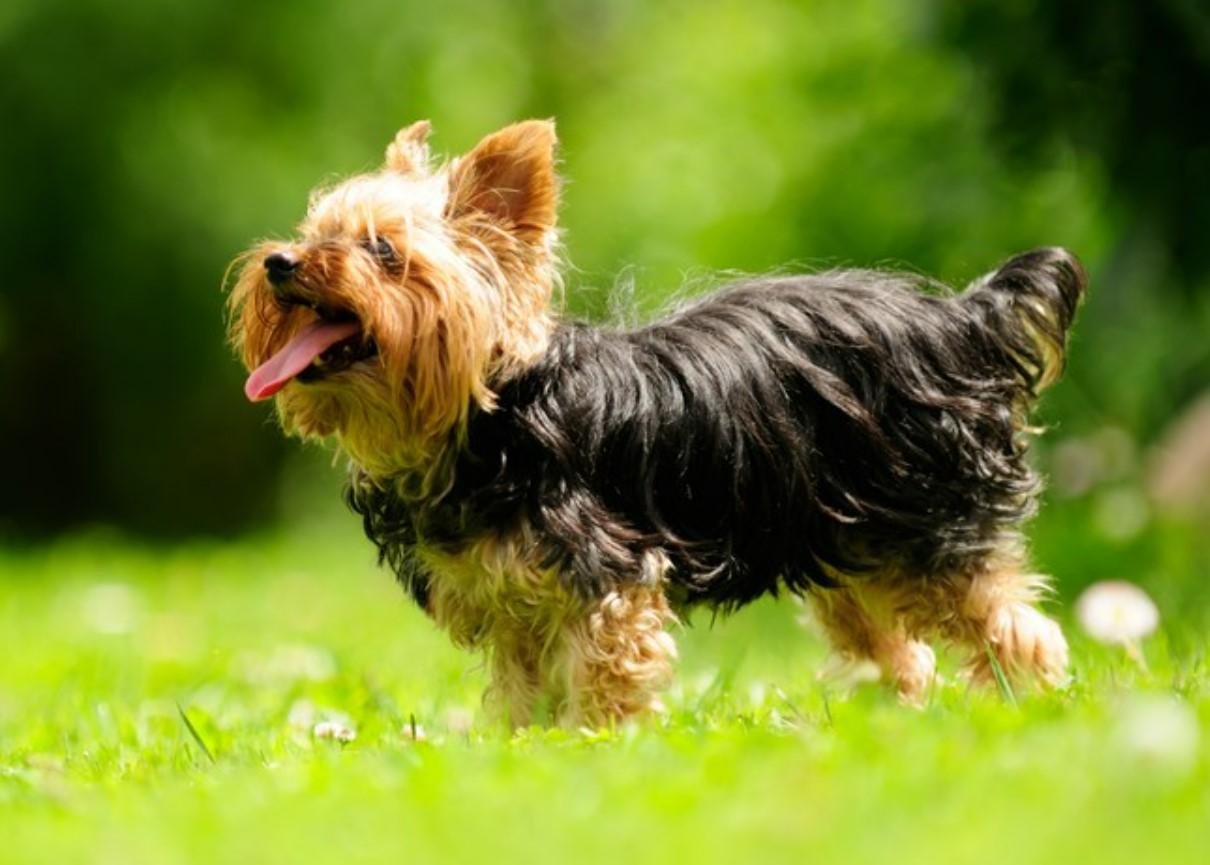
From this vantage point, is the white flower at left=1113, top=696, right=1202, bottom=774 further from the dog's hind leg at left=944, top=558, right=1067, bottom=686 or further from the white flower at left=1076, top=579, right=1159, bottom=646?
the white flower at left=1076, top=579, right=1159, bottom=646

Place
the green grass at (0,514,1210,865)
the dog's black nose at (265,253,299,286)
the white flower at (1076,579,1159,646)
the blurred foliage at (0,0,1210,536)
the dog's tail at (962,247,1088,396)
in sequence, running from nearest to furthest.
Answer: the green grass at (0,514,1210,865) < the dog's black nose at (265,253,299,286) < the dog's tail at (962,247,1088,396) < the white flower at (1076,579,1159,646) < the blurred foliage at (0,0,1210,536)

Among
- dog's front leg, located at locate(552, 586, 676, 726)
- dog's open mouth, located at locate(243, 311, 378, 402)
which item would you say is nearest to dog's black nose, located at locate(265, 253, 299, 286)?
dog's open mouth, located at locate(243, 311, 378, 402)

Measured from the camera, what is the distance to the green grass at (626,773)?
3.26 m

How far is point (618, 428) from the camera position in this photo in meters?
5.04

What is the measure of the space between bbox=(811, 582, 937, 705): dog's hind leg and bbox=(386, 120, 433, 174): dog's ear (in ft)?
5.64

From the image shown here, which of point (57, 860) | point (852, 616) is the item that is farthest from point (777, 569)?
point (57, 860)

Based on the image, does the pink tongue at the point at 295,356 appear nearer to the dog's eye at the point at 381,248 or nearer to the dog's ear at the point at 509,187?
the dog's eye at the point at 381,248

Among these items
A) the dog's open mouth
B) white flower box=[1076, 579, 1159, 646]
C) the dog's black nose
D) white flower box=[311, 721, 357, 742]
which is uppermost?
the dog's black nose

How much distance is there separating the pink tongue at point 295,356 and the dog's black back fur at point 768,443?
43cm

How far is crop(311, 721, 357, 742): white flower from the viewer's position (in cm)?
509

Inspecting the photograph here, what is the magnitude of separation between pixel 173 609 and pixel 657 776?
726 centimetres

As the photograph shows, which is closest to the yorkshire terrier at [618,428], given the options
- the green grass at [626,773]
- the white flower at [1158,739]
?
the green grass at [626,773]

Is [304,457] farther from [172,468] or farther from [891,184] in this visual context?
[891,184]

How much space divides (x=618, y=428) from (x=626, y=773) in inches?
56.2
